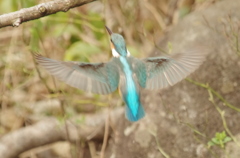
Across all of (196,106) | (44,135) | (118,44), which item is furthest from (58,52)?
(118,44)

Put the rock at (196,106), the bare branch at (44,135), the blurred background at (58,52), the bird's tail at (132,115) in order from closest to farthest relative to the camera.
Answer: the bird's tail at (132,115) < the rock at (196,106) < the bare branch at (44,135) < the blurred background at (58,52)

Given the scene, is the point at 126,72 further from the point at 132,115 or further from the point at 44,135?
the point at 44,135

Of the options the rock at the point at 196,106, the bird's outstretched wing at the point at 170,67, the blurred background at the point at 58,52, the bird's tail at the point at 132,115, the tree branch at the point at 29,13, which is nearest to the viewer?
the tree branch at the point at 29,13

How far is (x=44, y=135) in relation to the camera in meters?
3.82

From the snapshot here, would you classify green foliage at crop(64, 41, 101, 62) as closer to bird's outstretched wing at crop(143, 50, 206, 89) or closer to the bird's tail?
bird's outstretched wing at crop(143, 50, 206, 89)

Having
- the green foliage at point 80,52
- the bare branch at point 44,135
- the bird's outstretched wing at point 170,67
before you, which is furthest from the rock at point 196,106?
the green foliage at point 80,52

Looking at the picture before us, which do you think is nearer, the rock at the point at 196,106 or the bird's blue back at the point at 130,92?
the bird's blue back at the point at 130,92

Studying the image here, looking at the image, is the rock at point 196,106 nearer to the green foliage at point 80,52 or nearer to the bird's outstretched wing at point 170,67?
the bird's outstretched wing at point 170,67

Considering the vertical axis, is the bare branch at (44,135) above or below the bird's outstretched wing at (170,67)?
below

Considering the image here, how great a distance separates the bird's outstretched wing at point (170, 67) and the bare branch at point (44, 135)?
1.23m

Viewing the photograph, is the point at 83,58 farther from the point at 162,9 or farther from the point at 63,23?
the point at 162,9

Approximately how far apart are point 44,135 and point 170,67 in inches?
64.7

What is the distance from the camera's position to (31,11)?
2.06 metres

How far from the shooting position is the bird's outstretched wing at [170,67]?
2.51 m
